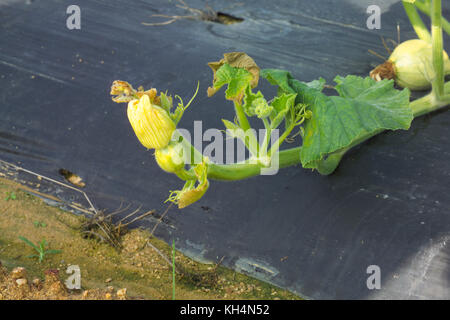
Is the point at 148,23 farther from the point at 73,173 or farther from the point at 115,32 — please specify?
the point at 73,173

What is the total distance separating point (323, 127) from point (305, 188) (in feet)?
1.53

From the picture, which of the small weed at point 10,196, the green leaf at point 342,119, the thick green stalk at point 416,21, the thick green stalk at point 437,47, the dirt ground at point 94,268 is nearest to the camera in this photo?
the green leaf at point 342,119

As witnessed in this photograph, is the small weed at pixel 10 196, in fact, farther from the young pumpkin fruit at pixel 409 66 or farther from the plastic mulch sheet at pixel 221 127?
the young pumpkin fruit at pixel 409 66

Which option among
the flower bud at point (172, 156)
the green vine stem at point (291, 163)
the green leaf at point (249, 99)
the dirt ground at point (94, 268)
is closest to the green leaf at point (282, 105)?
the green leaf at point (249, 99)

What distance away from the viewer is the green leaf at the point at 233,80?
1.79m

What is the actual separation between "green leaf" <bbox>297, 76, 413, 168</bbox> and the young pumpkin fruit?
732mm

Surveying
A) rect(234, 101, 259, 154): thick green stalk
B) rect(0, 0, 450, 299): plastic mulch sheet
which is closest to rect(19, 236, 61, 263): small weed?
rect(0, 0, 450, 299): plastic mulch sheet

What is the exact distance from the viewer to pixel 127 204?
230 cm

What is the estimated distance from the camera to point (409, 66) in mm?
2627

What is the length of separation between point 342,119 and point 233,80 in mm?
367

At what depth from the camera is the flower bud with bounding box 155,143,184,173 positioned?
1726 mm

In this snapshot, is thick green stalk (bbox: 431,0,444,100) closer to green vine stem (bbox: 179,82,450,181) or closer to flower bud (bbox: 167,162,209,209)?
green vine stem (bbox: 179,82,450,181)

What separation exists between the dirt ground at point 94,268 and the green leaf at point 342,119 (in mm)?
535
